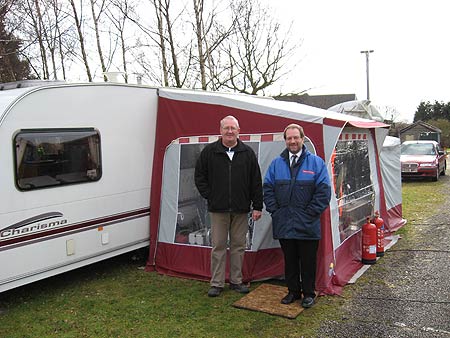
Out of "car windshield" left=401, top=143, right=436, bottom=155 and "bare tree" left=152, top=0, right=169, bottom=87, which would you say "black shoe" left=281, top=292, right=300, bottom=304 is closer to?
"bare tree" left=152, top=0, right=169, bottom=87

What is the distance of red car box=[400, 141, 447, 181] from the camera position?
15875mm

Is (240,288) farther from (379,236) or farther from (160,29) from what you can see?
(160,29)

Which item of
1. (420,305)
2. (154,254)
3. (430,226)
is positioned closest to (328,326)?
(420,305)

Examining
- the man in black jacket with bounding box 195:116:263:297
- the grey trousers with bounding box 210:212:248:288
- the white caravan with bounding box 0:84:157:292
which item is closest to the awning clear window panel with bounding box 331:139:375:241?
the man in black jacket with bounding box 195:116:263:297

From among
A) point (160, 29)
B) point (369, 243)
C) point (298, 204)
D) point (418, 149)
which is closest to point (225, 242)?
point (298, 204)

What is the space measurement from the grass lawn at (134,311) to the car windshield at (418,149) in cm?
1333

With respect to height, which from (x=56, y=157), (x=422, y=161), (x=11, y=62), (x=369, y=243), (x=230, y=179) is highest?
(x=11, y=62)

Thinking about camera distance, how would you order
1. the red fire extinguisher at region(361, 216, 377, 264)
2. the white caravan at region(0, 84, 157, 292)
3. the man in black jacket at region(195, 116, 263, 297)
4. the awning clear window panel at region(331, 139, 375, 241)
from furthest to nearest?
the red fire extinguisher at region(361, 216, 377, 264) < the awning clear window panel at region(331, 139, 375, 241) < the man in black jacket at region(195, 116, 263, 297) < the white caravan at region(0, 84, 157, 292)

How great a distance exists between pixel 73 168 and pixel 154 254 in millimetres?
1725

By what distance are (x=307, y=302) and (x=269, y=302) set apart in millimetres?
408

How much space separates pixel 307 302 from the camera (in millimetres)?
4797

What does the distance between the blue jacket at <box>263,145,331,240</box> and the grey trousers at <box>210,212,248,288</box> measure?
585mm

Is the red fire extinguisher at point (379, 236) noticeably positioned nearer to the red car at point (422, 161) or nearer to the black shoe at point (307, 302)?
the black shoe at point (307, 302)

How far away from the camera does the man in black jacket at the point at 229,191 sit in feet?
16.7
